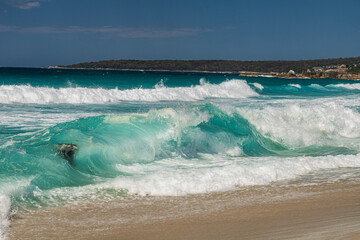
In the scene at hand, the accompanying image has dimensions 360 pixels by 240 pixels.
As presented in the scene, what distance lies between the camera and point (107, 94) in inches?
955

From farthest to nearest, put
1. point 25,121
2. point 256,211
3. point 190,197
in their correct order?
point 25,121 → point 190,197 → point 256,211

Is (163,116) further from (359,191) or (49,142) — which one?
(359,191)

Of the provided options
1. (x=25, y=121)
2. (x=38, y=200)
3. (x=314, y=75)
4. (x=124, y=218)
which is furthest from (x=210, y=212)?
(x=314, y=75)

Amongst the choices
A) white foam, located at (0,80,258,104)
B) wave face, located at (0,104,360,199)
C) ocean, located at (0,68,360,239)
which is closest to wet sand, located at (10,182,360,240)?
ocean, located at (0,68,360,239)

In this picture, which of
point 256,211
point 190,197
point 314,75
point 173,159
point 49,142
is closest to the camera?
point 256,211

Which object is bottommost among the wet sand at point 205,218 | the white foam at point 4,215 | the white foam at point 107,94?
the wet sand at point 205,218

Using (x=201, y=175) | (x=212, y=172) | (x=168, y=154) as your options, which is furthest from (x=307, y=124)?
(x=201, y=175)

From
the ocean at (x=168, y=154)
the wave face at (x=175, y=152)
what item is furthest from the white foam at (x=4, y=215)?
the wave face at (x=175, y=152)

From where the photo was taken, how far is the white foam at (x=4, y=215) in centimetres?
461

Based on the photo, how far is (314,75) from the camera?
86.0 meters

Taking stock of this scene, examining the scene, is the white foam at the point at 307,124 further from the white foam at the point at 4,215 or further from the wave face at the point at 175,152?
the white foam at the point at 4,215

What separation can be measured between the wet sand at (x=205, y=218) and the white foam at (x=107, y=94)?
1558cm

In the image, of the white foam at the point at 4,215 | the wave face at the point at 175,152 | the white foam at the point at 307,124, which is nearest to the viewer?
the white foam at the point at 4,215

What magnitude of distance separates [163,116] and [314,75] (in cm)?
8141
